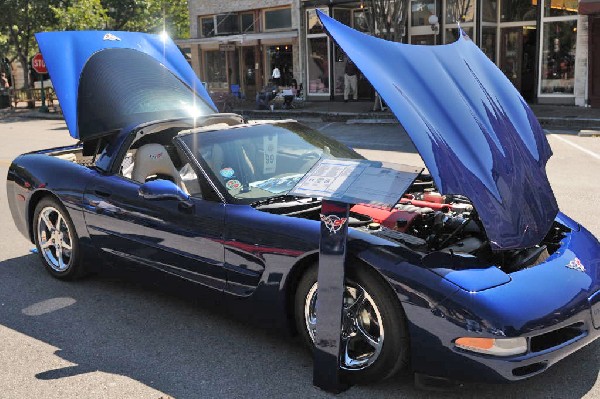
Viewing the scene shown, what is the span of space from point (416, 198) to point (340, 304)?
60.9 inches

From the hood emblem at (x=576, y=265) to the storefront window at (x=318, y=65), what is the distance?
21.8 m

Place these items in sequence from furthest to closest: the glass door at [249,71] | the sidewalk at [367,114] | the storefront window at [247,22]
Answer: the glass door at [249,71] → the storefront window at [247,22] → the sidewalk at [367,114]

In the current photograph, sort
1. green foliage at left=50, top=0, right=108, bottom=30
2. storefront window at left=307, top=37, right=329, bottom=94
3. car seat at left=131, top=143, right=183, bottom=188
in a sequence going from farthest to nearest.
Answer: green foliage at left=50, top=0, right=108, bottom=30, storefront window at left=307, top=37, right=329, bottom=94, car seat at left=131, top=143, right=183, bottom=188

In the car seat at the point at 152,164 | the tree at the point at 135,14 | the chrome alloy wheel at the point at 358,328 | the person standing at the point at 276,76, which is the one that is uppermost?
the tree at the point at 135,14

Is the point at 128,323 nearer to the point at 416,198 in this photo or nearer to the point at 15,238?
the point at 416,198

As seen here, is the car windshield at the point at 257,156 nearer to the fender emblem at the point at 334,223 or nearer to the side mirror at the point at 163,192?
the side mirror at the point at 163,192

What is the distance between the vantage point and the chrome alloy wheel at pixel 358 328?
329 cm

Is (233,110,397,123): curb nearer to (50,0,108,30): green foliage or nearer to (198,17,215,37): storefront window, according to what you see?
(198,17,215,37): storefront window

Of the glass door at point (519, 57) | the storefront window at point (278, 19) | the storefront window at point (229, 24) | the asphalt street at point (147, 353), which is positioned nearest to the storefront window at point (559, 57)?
the glass door at point (519, 57)

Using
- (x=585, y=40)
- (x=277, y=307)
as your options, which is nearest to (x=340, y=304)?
(x=277, y=307)

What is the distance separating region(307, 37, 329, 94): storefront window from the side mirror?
2103cm

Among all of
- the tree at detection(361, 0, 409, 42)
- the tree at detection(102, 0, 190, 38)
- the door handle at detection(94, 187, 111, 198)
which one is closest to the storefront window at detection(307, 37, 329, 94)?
the tree at detection(361, 0, 409, 42)

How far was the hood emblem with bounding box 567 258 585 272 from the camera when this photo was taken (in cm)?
339

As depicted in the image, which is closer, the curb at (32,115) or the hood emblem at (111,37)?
the hood emblem at (111,37)
